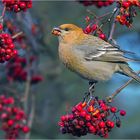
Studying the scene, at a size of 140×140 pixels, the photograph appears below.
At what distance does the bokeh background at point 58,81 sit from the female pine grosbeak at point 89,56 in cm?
228

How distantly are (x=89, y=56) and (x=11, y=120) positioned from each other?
1.51 m

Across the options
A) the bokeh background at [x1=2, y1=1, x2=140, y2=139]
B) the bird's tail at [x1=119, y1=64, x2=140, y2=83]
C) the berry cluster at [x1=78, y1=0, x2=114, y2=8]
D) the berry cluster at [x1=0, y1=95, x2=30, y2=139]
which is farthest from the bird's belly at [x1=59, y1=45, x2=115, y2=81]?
the bokeh background at [x1=2, y1=1, x2=140, y2=139]

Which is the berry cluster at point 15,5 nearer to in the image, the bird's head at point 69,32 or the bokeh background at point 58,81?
the bird's head at point 69,32

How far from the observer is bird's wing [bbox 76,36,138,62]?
217 inches

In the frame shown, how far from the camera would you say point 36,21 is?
778 cm

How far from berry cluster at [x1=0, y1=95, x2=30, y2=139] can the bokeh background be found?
5.56ft

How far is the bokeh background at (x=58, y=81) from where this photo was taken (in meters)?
8.53

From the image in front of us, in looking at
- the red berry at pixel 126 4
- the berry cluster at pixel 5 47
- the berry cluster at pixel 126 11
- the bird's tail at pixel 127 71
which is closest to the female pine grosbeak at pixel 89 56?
the bird's tail at pixel 127 71

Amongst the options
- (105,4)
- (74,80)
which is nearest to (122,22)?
(105,4)

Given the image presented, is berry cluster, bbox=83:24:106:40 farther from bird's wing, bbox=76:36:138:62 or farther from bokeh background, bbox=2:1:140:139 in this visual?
bokeh background, bbox=2:1:140:139

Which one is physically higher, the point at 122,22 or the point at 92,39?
the point at 122,22

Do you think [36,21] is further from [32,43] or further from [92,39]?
[92,39]

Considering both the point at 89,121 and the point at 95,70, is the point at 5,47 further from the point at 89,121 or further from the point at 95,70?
the point at 95,70

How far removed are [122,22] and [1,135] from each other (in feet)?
18.2
